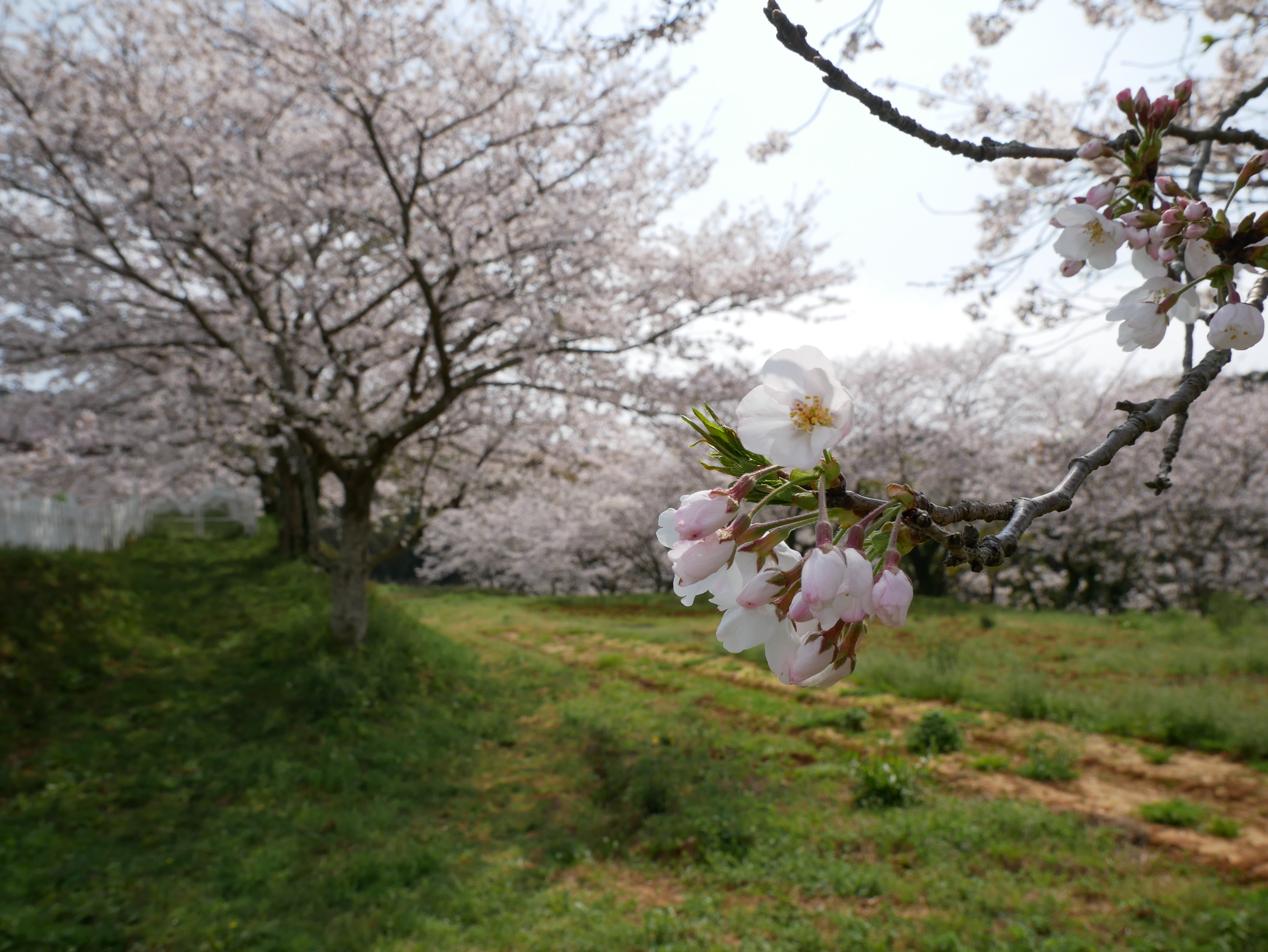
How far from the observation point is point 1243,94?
2.08 metres

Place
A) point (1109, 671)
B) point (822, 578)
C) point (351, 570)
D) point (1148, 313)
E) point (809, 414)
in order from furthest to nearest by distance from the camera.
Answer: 1. point (1109, 671)
2. point (351, 570)
3. point (1148, 313)
4. point (809, 414)
5. point (822, 578)

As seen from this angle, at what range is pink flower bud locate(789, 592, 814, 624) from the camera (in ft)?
2.37

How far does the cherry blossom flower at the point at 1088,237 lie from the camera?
1267 mm

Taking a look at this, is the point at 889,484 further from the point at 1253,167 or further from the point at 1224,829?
the point at 1224,829

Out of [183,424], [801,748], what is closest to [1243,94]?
[801,748]

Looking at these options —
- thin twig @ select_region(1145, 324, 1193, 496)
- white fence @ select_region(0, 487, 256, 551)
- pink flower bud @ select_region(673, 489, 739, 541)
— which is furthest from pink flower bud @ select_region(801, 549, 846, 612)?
white fence @ select_region(0, 487, 256, 551)

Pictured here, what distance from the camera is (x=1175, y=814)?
482 cm

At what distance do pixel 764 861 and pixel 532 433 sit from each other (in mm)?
6575

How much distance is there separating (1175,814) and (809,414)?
5.78 m

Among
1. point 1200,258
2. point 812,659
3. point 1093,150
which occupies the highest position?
point 1093,150

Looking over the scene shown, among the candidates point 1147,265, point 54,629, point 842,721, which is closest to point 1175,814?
point 842,721

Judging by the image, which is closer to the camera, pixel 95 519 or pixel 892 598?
pixel 892 598

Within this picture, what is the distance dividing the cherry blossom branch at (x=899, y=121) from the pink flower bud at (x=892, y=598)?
869 mm

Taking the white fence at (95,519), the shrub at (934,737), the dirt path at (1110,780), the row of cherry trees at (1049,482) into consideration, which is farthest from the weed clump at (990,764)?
the white fence at (95,519)
